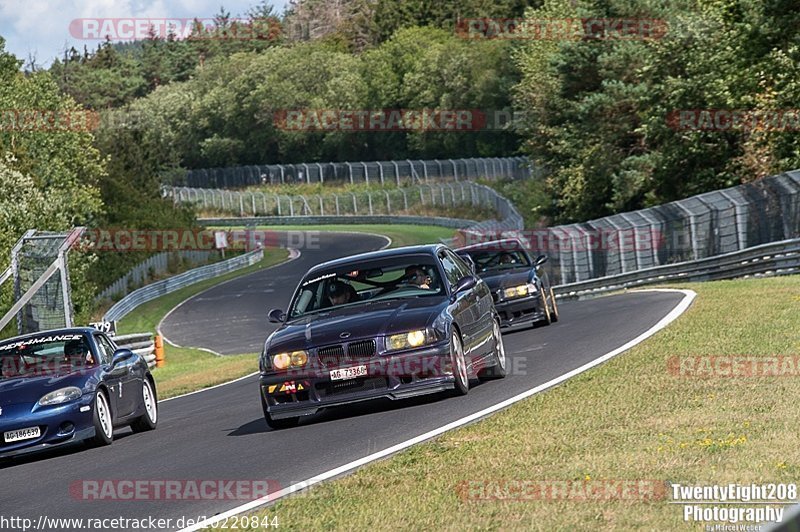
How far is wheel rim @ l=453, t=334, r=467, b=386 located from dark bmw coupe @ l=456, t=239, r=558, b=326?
8.71 m

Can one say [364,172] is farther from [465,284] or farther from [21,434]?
[21,434]

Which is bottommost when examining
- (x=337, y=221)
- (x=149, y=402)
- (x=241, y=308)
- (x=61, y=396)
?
(x=241, y=308)

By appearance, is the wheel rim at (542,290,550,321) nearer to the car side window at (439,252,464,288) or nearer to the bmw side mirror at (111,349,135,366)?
the car side window at (439,252,464,288)

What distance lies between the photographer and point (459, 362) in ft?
43.1

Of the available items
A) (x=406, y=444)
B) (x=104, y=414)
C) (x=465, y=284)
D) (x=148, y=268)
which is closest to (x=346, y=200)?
(x=148, y=268)

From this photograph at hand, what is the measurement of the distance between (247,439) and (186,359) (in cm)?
2698

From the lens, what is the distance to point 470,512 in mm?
7141

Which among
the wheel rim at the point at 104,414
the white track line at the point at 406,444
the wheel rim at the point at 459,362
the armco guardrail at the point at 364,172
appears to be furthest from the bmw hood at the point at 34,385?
the armco guardrail at the point at 364,172

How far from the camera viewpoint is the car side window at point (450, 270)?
14.1m

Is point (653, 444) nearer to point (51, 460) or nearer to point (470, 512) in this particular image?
point (470, 512)

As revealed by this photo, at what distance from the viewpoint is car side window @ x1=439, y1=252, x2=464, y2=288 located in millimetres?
14062

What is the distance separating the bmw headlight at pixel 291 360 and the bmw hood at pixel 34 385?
7.47 ft

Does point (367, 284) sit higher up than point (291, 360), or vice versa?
point (367, 284)

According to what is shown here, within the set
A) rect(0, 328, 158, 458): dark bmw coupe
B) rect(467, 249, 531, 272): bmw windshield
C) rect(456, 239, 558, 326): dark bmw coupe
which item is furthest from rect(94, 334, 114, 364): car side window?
rect(467, 249, 531, 272): bmw windshield
